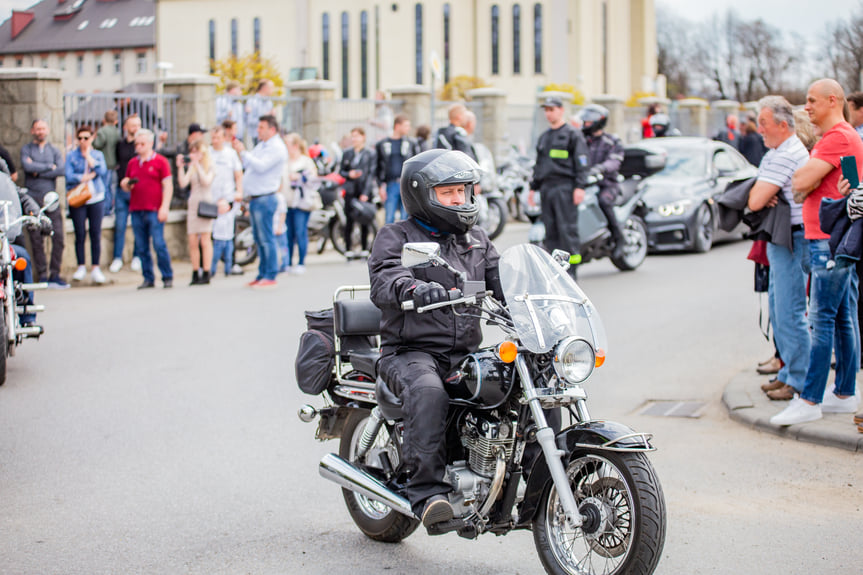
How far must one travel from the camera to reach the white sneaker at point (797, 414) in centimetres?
713

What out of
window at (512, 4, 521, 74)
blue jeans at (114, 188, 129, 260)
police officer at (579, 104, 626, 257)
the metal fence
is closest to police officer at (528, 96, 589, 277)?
police officer at (579, 104, 626, 257)

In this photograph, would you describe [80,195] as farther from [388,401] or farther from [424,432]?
[424,432]

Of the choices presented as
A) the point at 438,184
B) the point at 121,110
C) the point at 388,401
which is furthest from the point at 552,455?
the point at 121,110

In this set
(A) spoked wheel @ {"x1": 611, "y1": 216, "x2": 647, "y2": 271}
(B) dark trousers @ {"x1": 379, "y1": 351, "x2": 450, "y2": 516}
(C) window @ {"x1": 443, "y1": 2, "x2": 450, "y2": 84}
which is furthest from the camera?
(C) window @ {"x1": 443, "y1": 2, "x2": 450, "y2": 84}

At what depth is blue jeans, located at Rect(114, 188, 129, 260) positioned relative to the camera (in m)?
15.8

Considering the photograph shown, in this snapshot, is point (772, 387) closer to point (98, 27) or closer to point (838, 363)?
point (838, 363)

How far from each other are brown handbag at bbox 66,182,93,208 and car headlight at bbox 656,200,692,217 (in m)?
7.64

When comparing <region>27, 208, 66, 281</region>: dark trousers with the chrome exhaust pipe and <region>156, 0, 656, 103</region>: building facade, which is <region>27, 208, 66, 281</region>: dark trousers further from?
<region>156, 0, 656, 103</region>: building facade

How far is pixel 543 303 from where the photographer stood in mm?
4488

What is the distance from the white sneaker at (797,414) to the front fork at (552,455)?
320cm

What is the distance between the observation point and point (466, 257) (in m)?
5.00

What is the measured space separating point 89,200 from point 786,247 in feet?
32.6

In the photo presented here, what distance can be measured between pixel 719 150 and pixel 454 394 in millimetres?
13840

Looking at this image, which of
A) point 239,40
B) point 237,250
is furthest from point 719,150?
point 239,40
